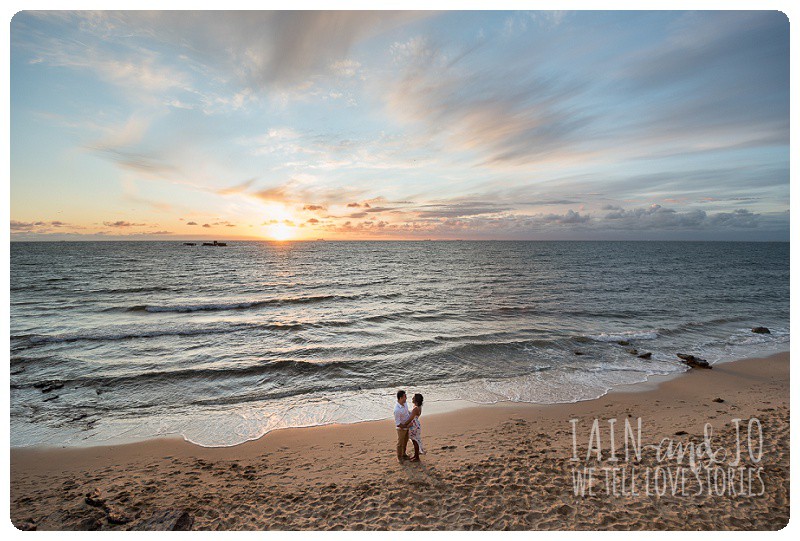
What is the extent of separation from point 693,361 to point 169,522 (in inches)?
781

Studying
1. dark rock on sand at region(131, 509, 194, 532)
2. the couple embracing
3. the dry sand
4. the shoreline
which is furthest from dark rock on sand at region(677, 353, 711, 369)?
dark rock on sand at region(131, 509, 194, 532)

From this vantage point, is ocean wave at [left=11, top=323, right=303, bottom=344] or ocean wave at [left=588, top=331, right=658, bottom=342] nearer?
ocean wave at [left=11, top=323, right=303, bottom=344]

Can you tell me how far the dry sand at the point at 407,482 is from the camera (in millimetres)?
6555

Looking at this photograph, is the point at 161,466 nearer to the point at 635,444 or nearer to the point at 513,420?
the point at 513,420

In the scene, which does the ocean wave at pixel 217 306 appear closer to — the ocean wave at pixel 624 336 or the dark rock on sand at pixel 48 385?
the dark rock on sand at pixel 48 385

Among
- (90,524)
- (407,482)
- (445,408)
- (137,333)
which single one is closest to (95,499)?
(90,524)

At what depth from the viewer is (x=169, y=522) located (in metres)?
6.66

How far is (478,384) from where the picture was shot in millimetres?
14766

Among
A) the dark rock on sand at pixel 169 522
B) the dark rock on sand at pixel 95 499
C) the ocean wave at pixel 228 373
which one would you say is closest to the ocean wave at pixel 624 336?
the ocean wave at pixel 228 373

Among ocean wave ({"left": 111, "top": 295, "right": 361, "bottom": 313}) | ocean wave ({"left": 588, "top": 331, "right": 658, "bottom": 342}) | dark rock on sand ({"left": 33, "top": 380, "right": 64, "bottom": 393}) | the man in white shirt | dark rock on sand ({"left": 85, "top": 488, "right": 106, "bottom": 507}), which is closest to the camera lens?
dark rock on sand ({"left": 85, "top": 488, "right": 106, "bottom": 507})

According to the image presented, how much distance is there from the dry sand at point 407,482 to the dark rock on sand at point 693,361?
16.2 feet

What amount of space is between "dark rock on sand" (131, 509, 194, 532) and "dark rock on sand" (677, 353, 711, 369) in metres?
19.3

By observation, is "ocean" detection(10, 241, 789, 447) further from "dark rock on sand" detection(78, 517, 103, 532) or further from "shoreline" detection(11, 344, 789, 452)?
"dark rock on sand" detection(78, 517, 103, 532)

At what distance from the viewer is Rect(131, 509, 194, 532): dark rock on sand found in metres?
6.55
